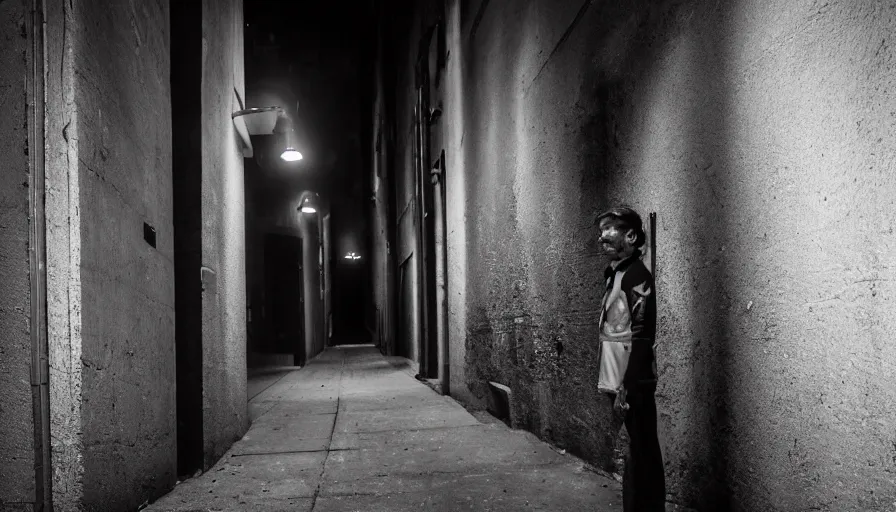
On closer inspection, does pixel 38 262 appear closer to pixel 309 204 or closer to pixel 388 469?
pixel 388 469

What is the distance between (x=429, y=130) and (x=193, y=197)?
694cm

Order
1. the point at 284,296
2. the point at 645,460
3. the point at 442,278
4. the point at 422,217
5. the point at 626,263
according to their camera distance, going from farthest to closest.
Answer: the point at 284,296
the point at 422,217
the point at 442,278
the point at 626,263
the point at 645,460

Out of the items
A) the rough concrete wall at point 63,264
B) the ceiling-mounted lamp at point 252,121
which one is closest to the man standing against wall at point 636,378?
the rough concrete wall at point 63,264

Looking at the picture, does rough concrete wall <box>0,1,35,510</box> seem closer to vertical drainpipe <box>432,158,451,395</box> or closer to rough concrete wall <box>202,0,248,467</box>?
rough concrete wall <box>202,0,248,467</box>

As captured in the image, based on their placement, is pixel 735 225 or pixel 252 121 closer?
pixel 735 225

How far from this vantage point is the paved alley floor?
389 centimetres

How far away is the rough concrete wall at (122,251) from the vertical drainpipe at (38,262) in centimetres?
10

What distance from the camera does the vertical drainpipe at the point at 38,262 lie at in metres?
2.85

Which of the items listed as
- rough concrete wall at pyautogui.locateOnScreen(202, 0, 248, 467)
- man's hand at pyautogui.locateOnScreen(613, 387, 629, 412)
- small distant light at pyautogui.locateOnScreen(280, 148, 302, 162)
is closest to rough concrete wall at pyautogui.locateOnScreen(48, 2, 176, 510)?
rough concrete wall at pyautogui.locateOnScreen(202, 0, 248, 467)

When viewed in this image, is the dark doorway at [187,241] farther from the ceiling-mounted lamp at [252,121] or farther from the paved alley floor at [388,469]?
the ceiling-mounted lamp at [252,121]

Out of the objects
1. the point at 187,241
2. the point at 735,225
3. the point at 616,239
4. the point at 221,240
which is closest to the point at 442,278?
the point at 221,240

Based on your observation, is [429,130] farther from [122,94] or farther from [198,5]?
[122,94]

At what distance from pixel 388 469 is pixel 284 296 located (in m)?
12.2

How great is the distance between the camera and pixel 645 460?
9.75 feet
